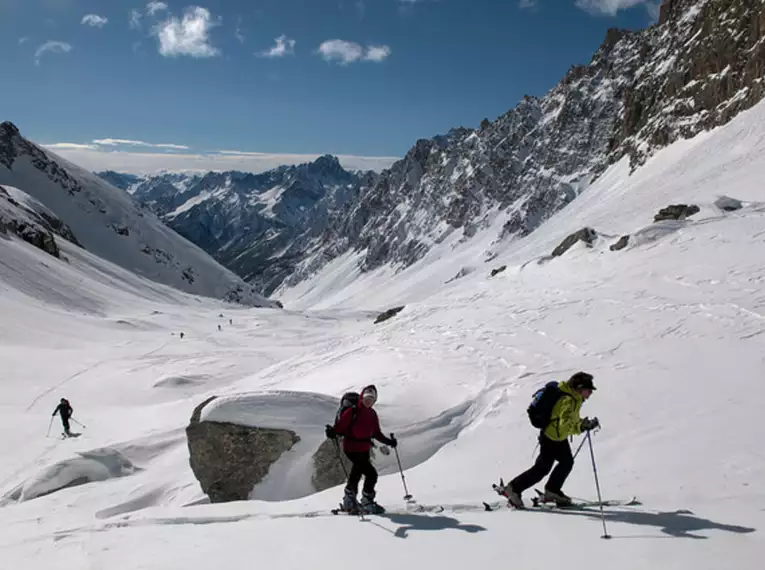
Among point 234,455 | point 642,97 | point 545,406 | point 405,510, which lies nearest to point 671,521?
point 545,406

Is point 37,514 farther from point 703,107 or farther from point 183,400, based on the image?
point 703,107

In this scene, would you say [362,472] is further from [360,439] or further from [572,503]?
[572,503]

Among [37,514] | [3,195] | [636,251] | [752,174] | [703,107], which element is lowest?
[37,514]

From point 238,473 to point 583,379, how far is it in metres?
6.78

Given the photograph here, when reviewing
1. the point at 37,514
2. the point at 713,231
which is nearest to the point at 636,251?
the point at 713,231

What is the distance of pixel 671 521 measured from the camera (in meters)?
6.19

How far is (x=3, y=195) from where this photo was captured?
86.1 metres

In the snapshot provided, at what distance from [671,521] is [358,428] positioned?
3681mm

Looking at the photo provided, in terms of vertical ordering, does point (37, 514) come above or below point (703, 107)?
below

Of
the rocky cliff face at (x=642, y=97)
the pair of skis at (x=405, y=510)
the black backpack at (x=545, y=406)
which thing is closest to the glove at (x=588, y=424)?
the black backpack at (x=545, y=406)

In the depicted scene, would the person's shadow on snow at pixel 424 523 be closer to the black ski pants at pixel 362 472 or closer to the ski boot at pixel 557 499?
the black ski pants at pixel 362 472

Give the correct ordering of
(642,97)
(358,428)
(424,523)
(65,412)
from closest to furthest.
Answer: (424,523) < (358,428) < (65,412) < (642,97)

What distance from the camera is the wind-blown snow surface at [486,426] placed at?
6.14 metres

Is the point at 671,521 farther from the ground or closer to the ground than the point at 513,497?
closer to the ground
